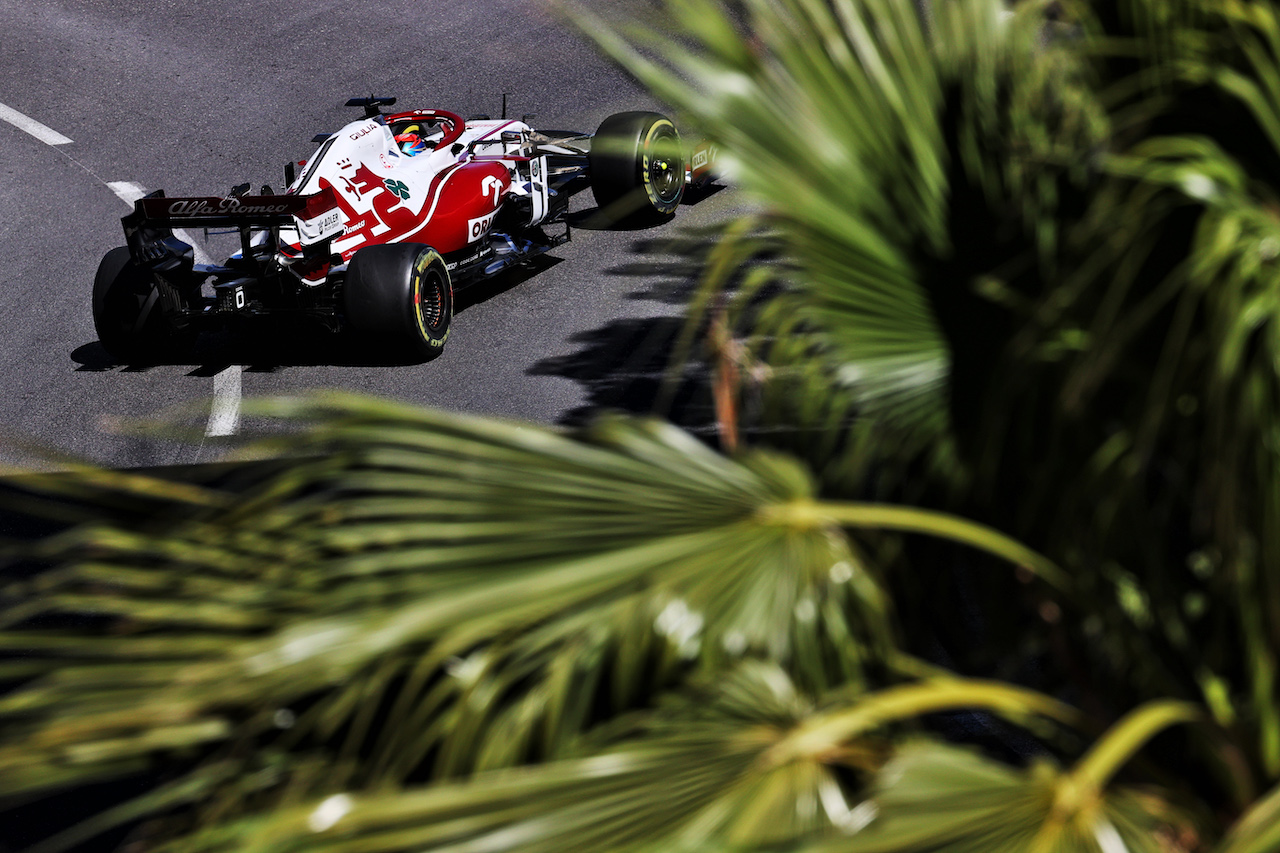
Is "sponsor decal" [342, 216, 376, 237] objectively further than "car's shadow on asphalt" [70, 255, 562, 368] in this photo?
No

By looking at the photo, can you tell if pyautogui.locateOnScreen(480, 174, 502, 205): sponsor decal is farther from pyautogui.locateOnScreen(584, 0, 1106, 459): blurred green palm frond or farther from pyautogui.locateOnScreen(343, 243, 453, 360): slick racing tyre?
pyautogui.locateOnScreen(584, 0, 1106, 459): blurred green palm frond

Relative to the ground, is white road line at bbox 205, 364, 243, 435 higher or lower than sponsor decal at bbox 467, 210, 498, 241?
lower

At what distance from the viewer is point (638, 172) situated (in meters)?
10.3

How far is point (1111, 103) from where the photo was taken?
216 cm

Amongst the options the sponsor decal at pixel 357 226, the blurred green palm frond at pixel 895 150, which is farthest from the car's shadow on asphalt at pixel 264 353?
the blurred green palm frond at pixel 895 150

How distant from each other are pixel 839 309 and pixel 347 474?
864 millimetres

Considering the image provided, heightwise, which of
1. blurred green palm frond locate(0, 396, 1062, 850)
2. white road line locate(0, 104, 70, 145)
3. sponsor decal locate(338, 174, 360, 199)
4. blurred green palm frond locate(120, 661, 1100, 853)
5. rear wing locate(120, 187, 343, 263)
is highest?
white road line locate(0, 104, 70, 145)

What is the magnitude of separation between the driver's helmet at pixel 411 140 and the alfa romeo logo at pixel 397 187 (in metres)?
0.51

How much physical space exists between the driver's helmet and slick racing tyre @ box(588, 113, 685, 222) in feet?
4.14

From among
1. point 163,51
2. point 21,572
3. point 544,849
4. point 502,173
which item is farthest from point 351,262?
point 163,51

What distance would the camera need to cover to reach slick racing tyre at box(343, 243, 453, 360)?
26.3 ft

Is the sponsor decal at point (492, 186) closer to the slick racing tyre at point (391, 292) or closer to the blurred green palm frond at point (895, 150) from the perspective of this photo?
the slick racing tyre at point (391, 292)

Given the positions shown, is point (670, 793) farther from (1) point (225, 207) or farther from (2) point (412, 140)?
(2) point (412, 140)

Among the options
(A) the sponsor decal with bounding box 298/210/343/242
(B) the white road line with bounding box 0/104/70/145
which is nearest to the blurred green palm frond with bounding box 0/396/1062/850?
(A) the sponsor decal with bounding box 298/210/343/242
